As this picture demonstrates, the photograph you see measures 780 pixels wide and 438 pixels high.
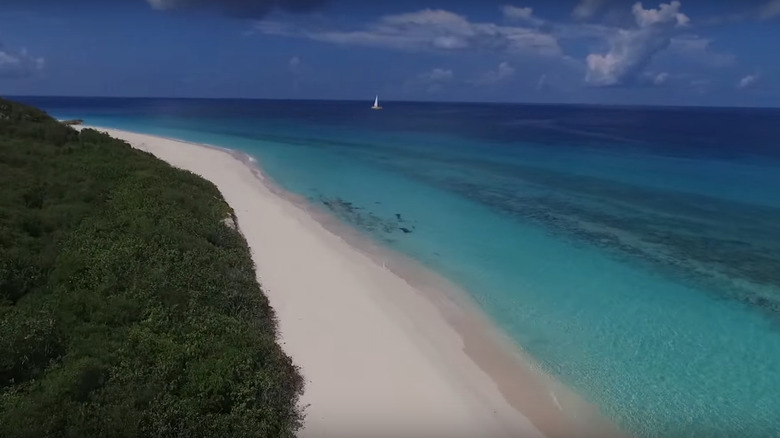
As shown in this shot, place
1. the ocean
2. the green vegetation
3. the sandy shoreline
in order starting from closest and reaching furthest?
the green vegetation, the sandy shoreline, the ocean

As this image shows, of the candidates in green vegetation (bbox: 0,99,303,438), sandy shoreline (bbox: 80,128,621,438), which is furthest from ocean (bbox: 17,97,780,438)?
green vegetation (bbox: 0,99,303,438)

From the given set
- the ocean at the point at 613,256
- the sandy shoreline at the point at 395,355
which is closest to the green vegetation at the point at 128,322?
the sandy shoreline at the point at 395,355

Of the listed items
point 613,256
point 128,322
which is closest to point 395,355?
point 128,322

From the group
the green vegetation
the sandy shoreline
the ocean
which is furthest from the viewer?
the ocean

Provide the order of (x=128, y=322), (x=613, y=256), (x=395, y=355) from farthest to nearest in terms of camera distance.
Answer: (x=613, y=256) < (x=395, y=355) < (x=128, y=322)

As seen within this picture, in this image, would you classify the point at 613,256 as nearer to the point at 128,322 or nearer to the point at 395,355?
the point at 395,355

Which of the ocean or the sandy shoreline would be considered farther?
the ocean

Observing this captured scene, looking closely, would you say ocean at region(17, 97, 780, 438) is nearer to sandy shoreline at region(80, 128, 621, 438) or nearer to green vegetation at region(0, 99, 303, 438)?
sandy shoreline at region(80, 128, 621, 438)

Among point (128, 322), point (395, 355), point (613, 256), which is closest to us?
point (128, 322)
